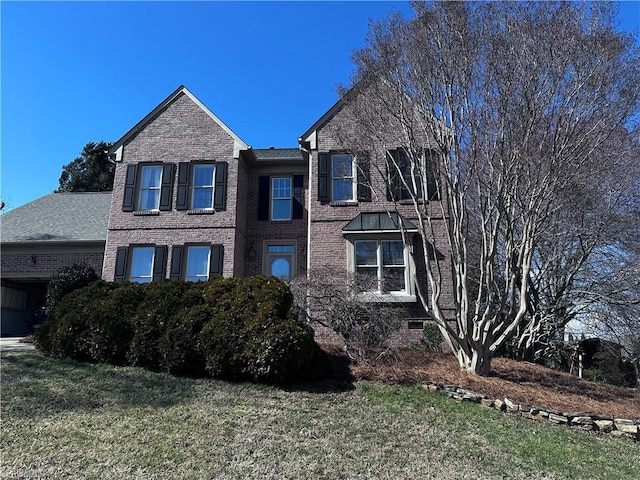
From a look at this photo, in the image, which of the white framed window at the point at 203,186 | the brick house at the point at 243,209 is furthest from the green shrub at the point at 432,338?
the white framed window at the point at 203,186

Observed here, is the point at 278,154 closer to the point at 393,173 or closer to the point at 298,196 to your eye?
the point at 298,196

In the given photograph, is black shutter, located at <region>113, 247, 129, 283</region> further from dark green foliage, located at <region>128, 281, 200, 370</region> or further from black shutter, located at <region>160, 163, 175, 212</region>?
dark green foliage, located at <region>128, 281, 200, 370</region>

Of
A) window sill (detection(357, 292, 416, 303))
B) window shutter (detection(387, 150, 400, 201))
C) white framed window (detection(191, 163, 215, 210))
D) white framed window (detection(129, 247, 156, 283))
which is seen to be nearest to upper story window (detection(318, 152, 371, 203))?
window shutter (detection(387, 150, 400, 201))

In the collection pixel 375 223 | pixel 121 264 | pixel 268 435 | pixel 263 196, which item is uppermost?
pixel 263 196

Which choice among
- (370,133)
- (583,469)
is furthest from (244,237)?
(583,469)

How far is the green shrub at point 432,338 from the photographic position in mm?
11992

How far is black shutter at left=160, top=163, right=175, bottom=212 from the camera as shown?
15.1 m

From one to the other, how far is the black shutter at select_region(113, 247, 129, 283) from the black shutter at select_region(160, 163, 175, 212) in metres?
1.79

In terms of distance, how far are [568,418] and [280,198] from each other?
11135 millimetres

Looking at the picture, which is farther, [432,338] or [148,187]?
[148,187]

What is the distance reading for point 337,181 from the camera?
14.6m

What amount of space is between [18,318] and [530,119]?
19500mm

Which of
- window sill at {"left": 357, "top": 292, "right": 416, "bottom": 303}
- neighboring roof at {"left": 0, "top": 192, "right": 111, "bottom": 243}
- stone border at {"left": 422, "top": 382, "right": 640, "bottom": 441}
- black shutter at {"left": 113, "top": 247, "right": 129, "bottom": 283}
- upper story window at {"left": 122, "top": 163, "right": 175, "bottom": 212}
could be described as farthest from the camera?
neighboring roof at {"left": 0, "top": 192, "right": 111, "bottom": 243}

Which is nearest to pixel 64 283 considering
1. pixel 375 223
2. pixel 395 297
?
pixel 375 223
